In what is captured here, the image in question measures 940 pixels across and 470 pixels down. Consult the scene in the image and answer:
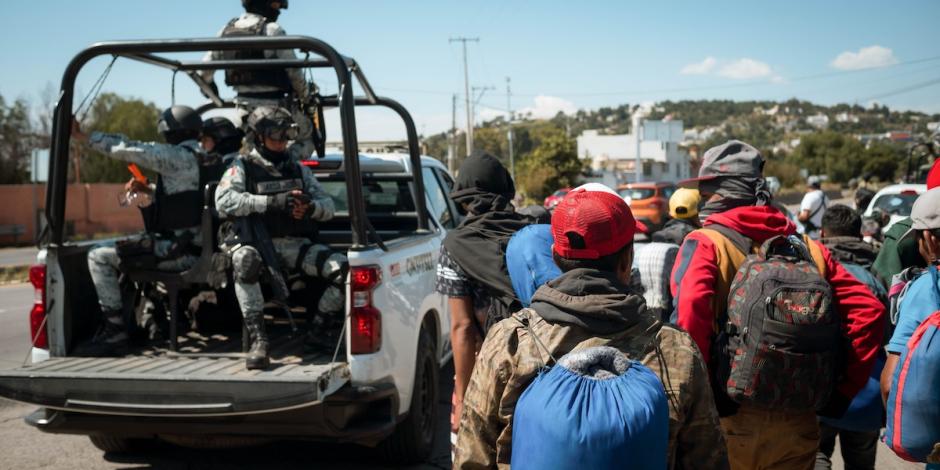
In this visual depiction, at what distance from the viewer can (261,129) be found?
205 inches

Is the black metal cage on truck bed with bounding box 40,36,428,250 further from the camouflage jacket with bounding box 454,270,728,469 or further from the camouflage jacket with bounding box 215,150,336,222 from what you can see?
the camouflage jacket with bounding box 454,270,728,469

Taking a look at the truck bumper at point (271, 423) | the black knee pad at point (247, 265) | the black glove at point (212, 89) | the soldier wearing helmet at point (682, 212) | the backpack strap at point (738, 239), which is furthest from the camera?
the black glove at point (212, 89)

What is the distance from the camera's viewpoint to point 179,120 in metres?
5.68

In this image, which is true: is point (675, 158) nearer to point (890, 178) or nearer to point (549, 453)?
point (890, 178)

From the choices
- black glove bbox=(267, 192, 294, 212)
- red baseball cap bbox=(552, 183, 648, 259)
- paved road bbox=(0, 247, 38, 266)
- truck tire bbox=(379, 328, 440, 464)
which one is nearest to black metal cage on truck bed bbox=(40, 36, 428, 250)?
black glove bbox=(267, 192, 294, 212)

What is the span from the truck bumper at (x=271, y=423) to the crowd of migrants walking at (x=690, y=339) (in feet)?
2.89

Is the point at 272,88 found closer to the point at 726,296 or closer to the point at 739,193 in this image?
the point at 739,193

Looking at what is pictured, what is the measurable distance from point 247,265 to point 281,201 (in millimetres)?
473

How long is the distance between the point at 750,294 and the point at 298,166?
11.7ft

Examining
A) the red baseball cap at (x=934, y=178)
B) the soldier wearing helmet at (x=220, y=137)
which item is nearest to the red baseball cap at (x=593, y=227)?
the red baseball cap at (x=934, y=178)

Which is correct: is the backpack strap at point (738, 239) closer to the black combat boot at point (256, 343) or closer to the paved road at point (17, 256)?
the black combat boot at point (256, 343)

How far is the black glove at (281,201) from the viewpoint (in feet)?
16.4

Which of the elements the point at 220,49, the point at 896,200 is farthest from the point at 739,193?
the point at 896,200

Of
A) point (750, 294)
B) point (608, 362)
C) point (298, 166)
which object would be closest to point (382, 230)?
point (298, 166)
